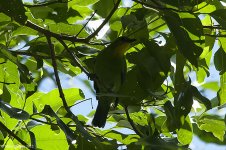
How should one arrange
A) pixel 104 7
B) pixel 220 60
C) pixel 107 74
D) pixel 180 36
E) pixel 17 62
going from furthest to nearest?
pixel 107 74 < pixel 104 7 < pixel 220 60 < pixel 180 36 < pixel 17 62

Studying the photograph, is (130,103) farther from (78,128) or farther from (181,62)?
(78,128)

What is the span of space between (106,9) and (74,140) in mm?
913

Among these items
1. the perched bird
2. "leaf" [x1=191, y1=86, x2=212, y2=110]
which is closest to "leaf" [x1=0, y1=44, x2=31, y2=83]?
the perched bird

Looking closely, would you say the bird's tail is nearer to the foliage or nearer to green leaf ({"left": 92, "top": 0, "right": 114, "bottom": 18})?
the foliage

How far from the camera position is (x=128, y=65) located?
113 inches

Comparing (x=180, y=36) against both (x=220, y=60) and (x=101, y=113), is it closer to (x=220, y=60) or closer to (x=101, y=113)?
(x=220, y=60)

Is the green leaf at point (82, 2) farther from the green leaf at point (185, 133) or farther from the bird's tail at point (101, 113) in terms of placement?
the green leaf at point (185, 133)

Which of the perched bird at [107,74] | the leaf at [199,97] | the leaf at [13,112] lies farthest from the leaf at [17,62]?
the leaf at [199,97]

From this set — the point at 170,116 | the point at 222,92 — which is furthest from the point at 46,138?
the point at 222,92

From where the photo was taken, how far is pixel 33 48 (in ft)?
8.93

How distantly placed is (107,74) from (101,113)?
49cm

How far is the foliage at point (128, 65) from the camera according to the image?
2.33 metres

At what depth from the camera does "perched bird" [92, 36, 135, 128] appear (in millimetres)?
3014

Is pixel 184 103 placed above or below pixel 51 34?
below
